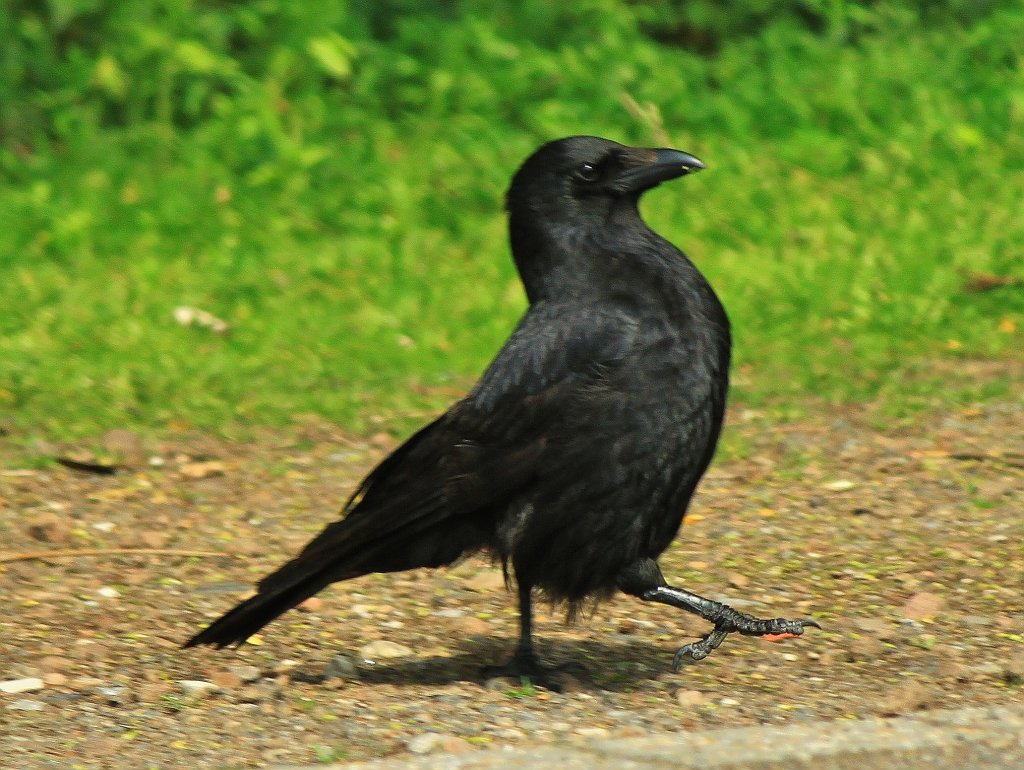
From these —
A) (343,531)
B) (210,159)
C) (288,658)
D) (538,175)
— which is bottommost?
(288,658)

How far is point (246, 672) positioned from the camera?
4.24 metres

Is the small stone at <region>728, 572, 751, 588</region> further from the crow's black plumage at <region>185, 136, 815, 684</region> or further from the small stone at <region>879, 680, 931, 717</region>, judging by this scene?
the small stone at <region>879, 680, 931, 717</region>

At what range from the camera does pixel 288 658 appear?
14.4 feet

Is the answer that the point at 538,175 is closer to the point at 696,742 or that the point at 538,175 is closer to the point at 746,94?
the point at 696,742

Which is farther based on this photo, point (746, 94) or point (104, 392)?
point (746, 94)

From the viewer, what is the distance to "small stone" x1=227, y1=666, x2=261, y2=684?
165 inches

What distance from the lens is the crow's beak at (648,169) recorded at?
4.46 m

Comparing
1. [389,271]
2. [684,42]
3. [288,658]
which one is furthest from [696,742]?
[684,42]

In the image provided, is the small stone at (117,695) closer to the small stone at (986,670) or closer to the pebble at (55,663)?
the pebble at (55,663)

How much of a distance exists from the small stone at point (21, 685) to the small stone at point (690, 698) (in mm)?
1425

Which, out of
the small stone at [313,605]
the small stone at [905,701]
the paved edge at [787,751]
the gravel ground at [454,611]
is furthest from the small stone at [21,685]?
the small stone at [905,701]

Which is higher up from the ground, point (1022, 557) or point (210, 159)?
point (210, 159)

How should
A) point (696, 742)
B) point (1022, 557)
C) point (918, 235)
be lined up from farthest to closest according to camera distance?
point (918, 235) → point (1022, 557) → point (696, 742)

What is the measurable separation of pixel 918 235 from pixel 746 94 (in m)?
2.03
